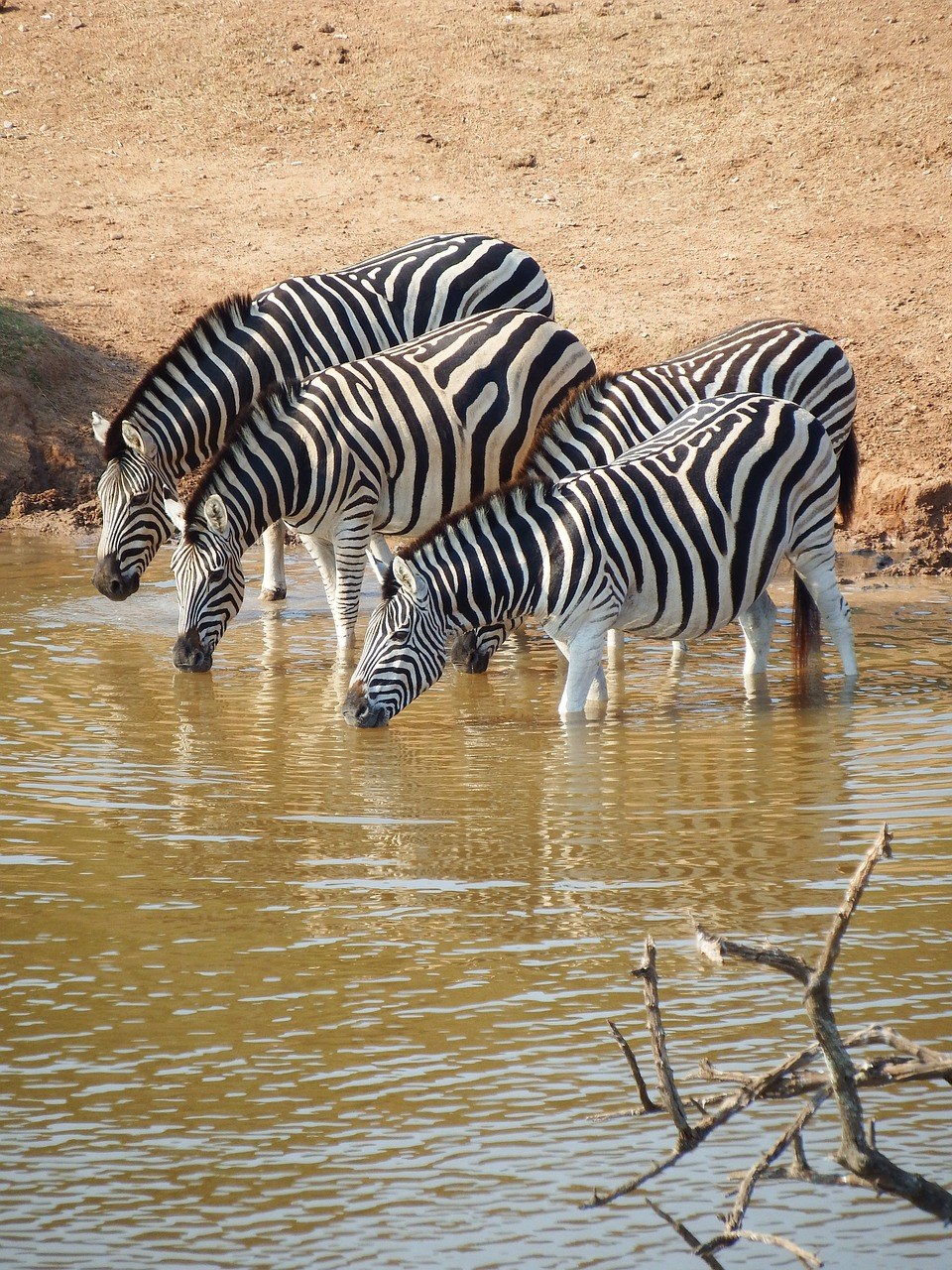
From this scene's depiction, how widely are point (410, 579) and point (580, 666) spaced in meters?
0.87

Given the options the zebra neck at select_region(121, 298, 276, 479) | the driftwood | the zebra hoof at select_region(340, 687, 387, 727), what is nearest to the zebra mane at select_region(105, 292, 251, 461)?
the zebra neck at select_region(121, 298, 276, 479)

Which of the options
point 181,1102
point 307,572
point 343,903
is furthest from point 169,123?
point 181,1102

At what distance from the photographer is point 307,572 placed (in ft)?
39.2

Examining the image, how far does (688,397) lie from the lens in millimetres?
9328

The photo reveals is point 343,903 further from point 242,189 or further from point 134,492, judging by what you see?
point 242,189

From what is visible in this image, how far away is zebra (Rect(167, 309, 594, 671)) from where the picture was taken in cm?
890

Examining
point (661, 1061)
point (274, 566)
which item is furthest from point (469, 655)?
point (661, 1061)

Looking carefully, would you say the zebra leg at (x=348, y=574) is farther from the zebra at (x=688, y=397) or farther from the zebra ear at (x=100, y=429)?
the zebra ear at (x=100, y=429)

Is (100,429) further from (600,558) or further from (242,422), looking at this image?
(600,558)

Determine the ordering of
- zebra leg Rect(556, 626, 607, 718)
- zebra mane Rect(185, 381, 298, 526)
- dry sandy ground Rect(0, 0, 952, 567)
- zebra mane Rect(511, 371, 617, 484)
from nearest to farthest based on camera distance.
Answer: zebra leg Rect(556, 626, 607, 718) < zebra mane Rect(511, 371, 617, 484) < zebra mane Rect(185, 381, 298, 526) < dry sandy ground Rect(0, 0, 952, 567)

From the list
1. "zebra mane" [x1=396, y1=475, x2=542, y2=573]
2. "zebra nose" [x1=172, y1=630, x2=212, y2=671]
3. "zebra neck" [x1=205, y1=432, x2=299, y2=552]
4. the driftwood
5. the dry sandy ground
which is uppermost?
the dry sandy ground

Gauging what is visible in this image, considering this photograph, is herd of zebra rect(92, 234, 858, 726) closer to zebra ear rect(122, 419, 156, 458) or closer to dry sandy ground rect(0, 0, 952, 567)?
zebra ear rect(122, 419, 156, 458)

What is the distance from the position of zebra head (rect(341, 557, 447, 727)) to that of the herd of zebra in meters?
0.01

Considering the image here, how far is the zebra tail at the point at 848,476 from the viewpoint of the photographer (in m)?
10.0
